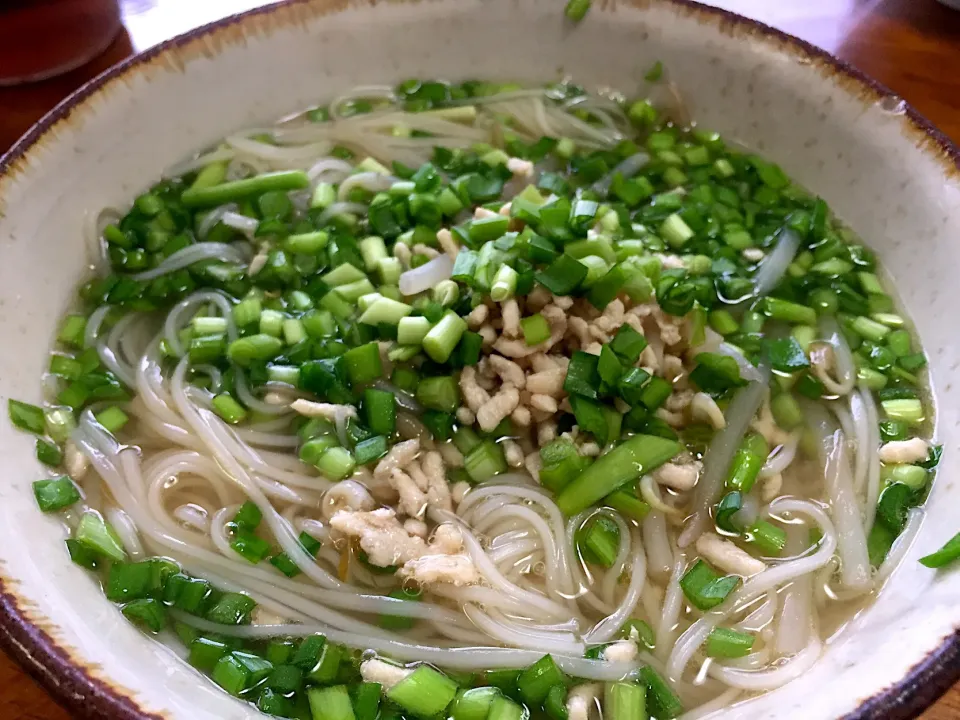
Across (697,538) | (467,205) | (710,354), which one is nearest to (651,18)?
(467,205)

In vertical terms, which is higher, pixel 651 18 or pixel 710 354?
pixel 651 18

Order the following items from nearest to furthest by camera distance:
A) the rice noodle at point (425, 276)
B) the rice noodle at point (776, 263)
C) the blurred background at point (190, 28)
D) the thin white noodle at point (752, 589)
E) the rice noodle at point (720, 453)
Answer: the thin white noodle at point (752, 589)
the rice noodle at point (720, 453)
the rice noodle at point (425, 276)
the rice noodle at point (776, 263)
the blurred background at point (190, 28)

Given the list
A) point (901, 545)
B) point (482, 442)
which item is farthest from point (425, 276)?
point (901, 545)

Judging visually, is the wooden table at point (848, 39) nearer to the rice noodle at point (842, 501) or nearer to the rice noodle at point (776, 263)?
the rice noodle at point (776, 263)

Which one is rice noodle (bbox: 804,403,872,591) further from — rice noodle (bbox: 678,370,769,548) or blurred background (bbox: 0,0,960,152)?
blurred background (bbox: 0,0,960,152)

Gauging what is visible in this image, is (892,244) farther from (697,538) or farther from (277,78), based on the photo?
(277,78)

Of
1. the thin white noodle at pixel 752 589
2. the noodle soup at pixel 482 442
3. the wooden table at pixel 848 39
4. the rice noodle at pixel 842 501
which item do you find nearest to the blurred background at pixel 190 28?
the wooden table at pixel 848 39

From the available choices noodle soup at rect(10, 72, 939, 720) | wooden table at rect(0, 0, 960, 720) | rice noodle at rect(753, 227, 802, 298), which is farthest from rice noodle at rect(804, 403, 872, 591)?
wooden table at rect(0, 0, 960, 720)
